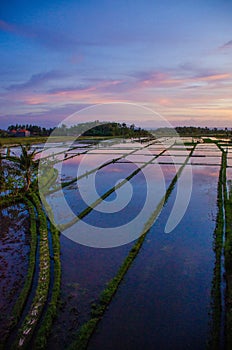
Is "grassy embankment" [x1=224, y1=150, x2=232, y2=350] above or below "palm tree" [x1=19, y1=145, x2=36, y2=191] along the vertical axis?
below

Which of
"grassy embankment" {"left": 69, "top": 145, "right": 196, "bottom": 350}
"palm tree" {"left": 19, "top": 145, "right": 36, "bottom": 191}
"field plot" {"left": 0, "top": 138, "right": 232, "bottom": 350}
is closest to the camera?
"grassy embankment" {"left": 69, "top": 145, "right": 196, "bottom": 350}

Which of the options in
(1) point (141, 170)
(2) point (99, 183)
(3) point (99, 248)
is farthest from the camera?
(1) point (141, 170)

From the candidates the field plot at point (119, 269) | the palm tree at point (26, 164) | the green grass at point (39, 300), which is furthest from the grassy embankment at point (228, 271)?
the palm tree at point (26, 164)

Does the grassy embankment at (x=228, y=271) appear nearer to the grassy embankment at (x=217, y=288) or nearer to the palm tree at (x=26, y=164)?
the grassy embankment at (x=217, y=288)

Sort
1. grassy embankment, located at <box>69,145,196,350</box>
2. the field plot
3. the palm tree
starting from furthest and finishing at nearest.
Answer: the palm tree → the field plot → grassy embankment, located at <box>69,145,196,350</box>

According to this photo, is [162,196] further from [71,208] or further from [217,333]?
[217,333]

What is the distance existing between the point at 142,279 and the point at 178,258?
971 mm

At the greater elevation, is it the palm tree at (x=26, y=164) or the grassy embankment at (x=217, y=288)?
the palm tree at (x=26, y=164)

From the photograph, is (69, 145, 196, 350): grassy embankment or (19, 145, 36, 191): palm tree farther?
(19, 145, 36, 191): palm tree

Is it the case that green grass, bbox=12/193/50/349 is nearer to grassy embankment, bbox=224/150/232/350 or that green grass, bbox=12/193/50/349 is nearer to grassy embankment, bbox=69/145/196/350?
grassy embankment, bbox=69/145/196/350

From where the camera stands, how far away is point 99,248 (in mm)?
5645

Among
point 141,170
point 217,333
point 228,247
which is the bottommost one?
point 217,333

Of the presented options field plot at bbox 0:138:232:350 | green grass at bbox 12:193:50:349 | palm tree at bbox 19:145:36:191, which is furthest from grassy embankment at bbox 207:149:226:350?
palm tree at bbox 19:145:36:191

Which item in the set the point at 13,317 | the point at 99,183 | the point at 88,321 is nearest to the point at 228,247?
the point at 88,321
